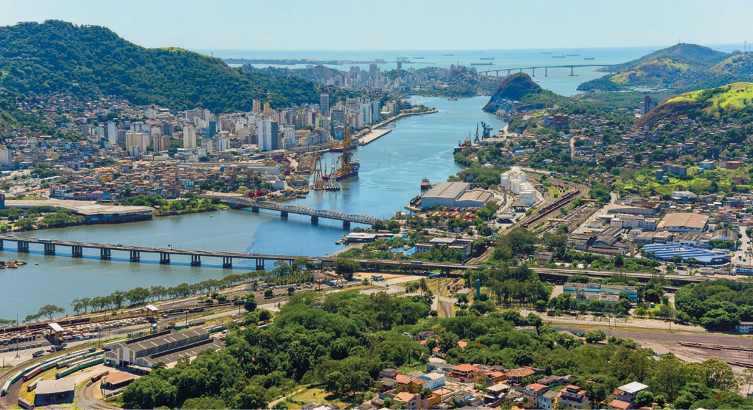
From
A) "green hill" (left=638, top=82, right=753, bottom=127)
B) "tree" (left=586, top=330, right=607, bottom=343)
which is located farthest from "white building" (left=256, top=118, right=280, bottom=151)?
"tree" (left=586, top=330, right=607, bottom=343)

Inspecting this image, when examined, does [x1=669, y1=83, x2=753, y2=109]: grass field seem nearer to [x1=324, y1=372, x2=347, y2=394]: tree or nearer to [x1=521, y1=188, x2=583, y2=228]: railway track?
[x1=521, y1=188, x2=583, y2=228]: railway track

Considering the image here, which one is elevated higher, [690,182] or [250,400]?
[690,182]

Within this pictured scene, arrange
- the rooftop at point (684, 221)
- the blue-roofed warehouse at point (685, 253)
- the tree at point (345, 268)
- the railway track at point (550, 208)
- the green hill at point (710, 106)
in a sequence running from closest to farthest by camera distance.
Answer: the tree at point (345, 268), the blue-roofed warehouse at point (685, 253), the rooftop at point (684, 221), the railway track at point (550, 208), the green hill at point (710, 106)

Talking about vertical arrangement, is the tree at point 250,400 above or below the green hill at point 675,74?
below

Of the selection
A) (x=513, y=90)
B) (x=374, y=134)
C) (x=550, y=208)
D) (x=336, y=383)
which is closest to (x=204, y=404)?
(x=336, y=383)

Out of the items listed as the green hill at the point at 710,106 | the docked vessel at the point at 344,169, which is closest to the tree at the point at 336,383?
the docked vessel at the point at 344,169

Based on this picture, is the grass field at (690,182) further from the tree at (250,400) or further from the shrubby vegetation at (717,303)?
the tree at (250,400)

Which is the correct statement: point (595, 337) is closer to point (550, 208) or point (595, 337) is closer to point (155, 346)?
point (155, 346)
